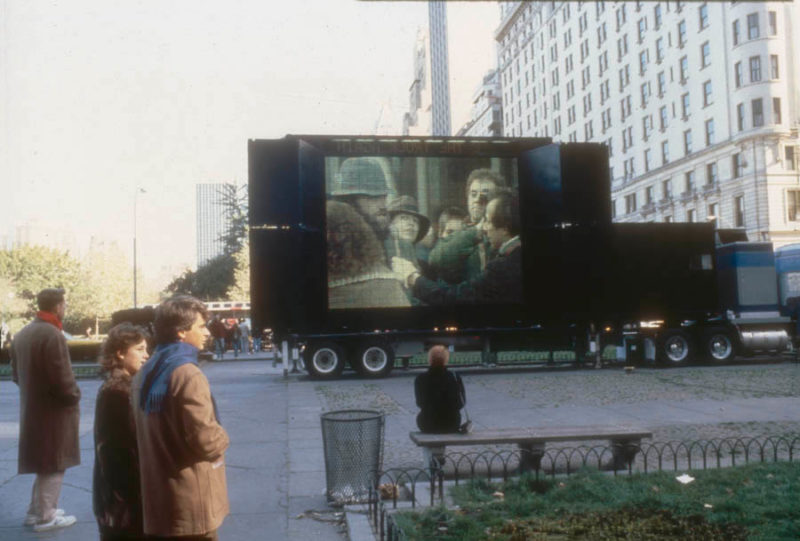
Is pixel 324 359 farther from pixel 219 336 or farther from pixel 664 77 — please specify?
pixel 664 77

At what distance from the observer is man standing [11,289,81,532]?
5.92 m

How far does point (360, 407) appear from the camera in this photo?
550 inches

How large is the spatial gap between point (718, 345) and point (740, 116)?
71.6 ft

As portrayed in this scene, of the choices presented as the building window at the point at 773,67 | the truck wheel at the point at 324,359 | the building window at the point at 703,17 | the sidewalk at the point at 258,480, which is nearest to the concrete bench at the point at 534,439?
the sidewalk at the point at 258,480

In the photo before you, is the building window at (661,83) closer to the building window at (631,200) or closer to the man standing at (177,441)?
the man standing at (177,441)

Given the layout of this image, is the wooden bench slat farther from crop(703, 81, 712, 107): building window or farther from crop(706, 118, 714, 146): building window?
crop(703, 81, 712, 107): building window

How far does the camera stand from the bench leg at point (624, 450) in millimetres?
7758

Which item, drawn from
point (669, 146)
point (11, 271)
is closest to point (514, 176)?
point (669, 146)

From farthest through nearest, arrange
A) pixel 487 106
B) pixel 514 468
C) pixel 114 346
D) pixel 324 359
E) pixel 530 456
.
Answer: pixel 487 106 → pixel 324 359 → pixel 514 468 → pixel 530 456 → pixel 114 346

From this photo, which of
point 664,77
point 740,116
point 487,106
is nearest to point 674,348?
point 740,116

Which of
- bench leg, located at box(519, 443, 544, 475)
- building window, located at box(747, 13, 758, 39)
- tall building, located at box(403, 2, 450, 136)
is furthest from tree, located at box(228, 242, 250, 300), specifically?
building window, located at box(747, 13, 758, 39)

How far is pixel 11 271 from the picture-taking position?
236 feet

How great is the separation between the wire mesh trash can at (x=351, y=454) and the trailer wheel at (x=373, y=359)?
13.9 meters

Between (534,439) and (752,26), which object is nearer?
(752,26)
